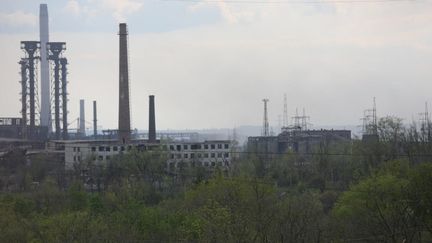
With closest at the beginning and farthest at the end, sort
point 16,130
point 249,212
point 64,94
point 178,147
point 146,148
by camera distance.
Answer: point 249,212 → point 146,148 → point 178,147 → point 16,130 → point 64,94

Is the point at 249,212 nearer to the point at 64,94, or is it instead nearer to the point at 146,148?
the point at 146,148

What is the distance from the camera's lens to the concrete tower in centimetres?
5984

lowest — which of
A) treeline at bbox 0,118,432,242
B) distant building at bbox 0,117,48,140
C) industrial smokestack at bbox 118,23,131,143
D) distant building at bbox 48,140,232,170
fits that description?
treeline at bbox 0,118,432,242

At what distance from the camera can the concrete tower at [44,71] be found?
59.8 m

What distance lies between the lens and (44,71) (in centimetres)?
6091

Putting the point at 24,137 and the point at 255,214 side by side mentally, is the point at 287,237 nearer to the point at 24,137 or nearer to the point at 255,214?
the point at 255,214

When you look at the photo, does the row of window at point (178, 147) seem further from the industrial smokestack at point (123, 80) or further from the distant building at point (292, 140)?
the distant building at point (292, 140)

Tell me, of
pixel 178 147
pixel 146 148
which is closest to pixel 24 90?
pixel 178 147

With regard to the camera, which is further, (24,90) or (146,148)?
(24,90)

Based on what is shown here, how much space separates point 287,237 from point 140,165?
805 inches

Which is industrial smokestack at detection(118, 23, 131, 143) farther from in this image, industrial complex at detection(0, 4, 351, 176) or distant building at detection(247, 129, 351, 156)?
distant building at detection(247, 129, 351, 156)

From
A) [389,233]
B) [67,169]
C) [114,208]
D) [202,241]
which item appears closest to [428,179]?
[389,233]

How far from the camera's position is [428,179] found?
1517 cm

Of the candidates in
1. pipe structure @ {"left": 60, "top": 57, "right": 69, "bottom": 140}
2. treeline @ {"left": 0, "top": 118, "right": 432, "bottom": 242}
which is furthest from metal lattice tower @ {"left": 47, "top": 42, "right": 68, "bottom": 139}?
treeline @ {"left": 0, "top": 118, "right": 432, "bottom": 242}
